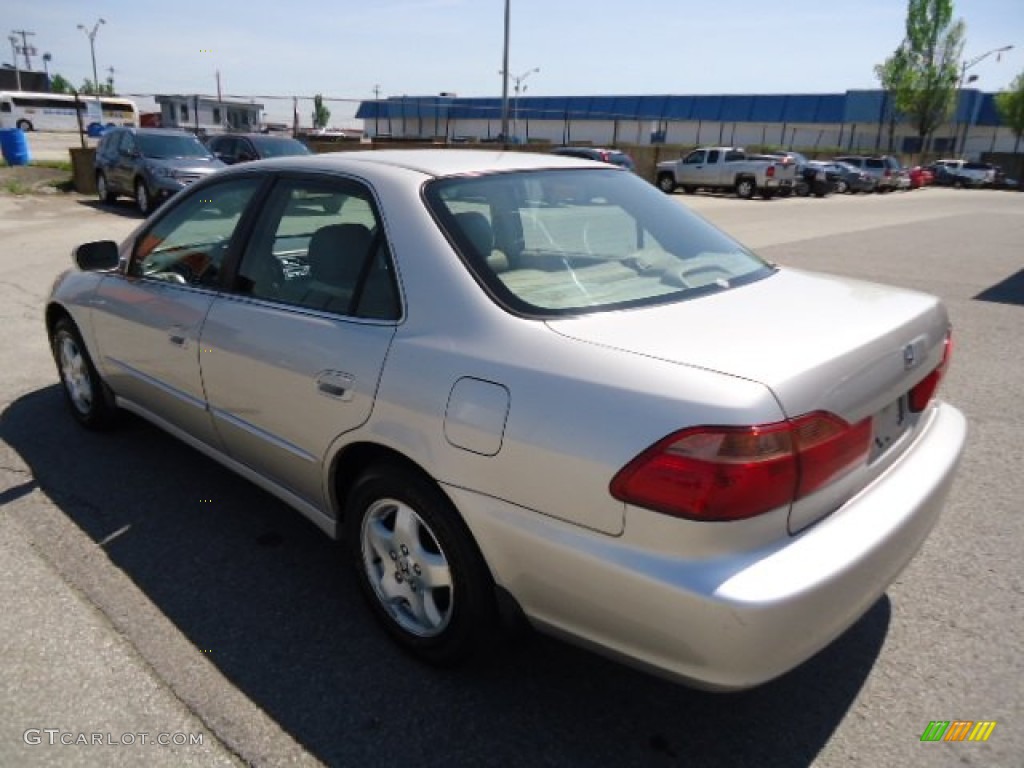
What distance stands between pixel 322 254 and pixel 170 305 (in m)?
1.04

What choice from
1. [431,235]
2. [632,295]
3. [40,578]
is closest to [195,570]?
[40,578]

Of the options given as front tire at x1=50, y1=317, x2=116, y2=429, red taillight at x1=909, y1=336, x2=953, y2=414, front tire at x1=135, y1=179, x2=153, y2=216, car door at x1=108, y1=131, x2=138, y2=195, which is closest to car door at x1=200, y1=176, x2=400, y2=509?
front tire at x1=50, y1=317, x2=116, y2=429

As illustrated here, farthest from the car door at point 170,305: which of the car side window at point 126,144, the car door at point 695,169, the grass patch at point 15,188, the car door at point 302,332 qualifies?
the car door at point 695,169

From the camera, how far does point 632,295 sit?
8.34ft

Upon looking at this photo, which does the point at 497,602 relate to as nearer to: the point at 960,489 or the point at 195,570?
the point at 195,570

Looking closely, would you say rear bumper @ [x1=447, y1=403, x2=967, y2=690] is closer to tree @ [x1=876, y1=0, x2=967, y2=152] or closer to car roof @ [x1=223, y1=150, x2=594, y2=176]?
car roof @ [x1=223, y1=150, x2=594, y2=176]

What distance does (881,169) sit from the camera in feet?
130

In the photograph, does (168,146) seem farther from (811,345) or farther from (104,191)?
(811,345)

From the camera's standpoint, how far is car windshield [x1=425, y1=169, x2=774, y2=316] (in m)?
2.47

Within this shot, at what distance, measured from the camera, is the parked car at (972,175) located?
50062mm

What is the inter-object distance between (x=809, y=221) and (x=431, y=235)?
19575 millimetres

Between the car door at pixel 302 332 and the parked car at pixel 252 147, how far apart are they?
48.5 feet

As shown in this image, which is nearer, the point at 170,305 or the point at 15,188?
the point at 170,305

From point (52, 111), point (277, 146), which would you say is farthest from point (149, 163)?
point (52, 111)
